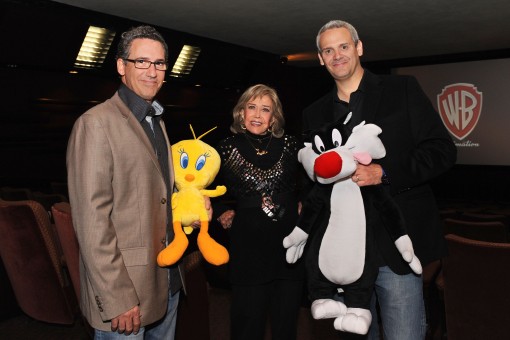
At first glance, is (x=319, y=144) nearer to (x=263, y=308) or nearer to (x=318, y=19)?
(x=263, y=308)

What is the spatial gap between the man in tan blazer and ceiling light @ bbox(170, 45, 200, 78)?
5855mm

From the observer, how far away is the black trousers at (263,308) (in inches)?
86.6

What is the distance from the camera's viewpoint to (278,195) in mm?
2201

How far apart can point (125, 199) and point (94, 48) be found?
5.36m

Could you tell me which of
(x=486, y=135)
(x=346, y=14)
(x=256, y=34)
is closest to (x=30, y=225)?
(x=346, y=14)

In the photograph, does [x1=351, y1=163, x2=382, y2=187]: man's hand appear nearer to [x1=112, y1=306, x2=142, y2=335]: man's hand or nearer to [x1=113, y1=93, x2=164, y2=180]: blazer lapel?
[x1=113, y1=93, x2=164, y2=180]: blazer lapel

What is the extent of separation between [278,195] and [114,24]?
15.3 feet

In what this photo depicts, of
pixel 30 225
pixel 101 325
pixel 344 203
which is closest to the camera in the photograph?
pixel 101 325

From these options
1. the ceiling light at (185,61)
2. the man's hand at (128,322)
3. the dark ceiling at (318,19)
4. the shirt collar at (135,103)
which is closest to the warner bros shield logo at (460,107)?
the dark ceiling at (318,19)

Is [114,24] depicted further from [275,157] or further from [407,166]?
[407,166]

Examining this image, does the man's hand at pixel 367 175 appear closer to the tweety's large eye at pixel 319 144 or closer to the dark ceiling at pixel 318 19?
the tweety's large eye at pixel 319 144

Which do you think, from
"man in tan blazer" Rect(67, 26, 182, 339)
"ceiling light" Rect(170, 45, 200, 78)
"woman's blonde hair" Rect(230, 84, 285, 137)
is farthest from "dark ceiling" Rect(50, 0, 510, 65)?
"man in tan blazer" Rect(67, 26, 182, 339)

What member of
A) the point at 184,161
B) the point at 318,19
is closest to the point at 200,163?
the point at 184,161

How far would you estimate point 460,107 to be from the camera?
954cm
